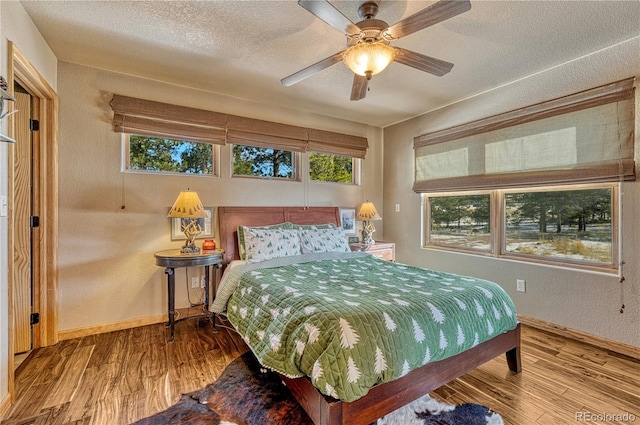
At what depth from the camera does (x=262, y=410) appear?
1.75 meters

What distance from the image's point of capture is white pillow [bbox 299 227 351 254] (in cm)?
Answer: 325

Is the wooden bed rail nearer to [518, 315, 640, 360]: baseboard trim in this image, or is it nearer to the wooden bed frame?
the wooden bed frame

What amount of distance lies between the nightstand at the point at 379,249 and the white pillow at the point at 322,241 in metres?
0.47

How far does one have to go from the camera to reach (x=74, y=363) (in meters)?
2.29

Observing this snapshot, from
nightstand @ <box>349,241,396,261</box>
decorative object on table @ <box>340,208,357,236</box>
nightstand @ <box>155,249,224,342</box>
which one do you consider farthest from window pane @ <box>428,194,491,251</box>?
nightstand @ <box>155,249,224,342</box>

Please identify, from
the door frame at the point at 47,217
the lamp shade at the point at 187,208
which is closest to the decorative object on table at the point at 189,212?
the lamp shade at the point at 187,208

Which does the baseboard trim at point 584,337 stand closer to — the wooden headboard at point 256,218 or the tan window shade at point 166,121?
the wooden headboard at point 256,218

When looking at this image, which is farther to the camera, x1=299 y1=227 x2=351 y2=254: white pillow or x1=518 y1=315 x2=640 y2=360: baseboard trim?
x1=299 y1=227 x2=351 y2=254: white pillow

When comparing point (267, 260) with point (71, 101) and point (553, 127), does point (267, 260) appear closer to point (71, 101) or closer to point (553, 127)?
point (71, 101)

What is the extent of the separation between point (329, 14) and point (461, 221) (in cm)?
300

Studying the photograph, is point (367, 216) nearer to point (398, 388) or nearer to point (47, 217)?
point (398, 388)

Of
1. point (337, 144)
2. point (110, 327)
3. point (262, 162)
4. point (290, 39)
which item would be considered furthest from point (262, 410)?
point (337, 144)

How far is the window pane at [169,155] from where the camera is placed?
3.07 metres

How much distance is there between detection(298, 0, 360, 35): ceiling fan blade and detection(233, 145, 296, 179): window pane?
2.15m
